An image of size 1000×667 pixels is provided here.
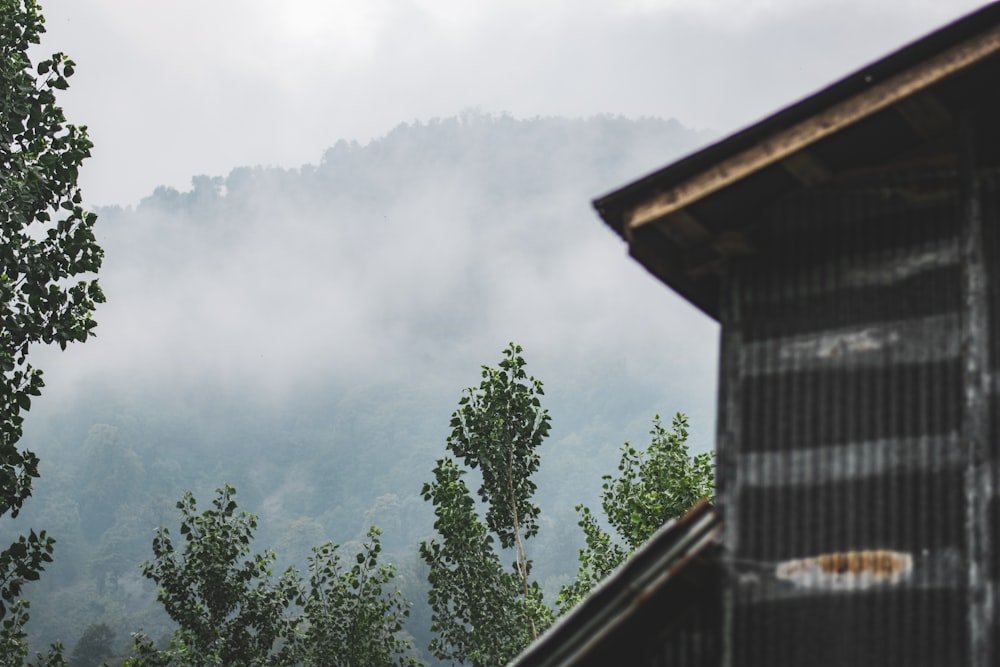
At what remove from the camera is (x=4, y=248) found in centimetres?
1798

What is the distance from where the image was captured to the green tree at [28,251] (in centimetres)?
1770

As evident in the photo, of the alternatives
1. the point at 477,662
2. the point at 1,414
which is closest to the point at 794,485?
the point at 1,414

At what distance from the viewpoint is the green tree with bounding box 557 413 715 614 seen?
3541cm

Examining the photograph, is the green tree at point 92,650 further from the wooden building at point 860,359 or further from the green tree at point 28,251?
the wooden building at point 860,359

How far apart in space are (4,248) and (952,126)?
1547 cm

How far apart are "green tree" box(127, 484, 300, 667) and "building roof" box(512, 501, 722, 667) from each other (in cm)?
2515

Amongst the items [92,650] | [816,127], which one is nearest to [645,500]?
[816,127]

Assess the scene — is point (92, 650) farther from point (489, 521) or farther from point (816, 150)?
point (816, 150)

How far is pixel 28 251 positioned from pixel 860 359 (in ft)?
49.5

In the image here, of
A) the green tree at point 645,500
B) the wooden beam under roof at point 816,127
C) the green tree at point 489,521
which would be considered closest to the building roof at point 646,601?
the wooden beam under roof at point 816,127

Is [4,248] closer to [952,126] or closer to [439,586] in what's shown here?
[952,126]

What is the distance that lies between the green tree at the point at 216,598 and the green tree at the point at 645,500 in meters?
9.53

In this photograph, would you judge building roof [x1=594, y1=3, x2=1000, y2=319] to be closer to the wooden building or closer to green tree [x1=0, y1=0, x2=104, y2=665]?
the wooden building

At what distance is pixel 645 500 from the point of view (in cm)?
3653
